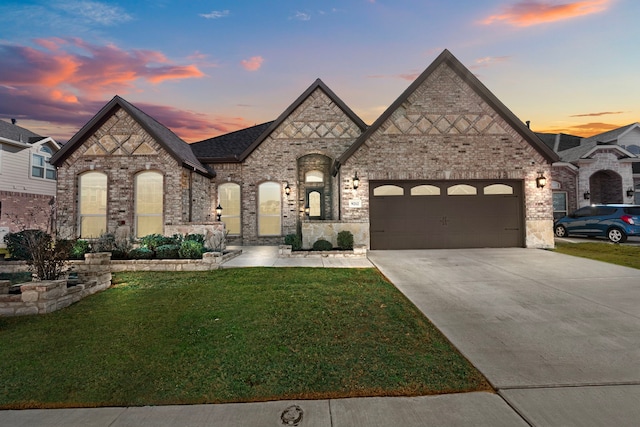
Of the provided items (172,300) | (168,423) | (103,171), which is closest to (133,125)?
(103,171)

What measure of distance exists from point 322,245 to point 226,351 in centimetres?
838

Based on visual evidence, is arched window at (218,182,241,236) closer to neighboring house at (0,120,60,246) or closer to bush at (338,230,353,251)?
bush at (338,230,353,251)

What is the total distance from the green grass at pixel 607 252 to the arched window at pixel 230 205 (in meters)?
14.9

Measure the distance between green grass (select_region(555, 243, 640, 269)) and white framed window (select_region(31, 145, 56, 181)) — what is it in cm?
3050

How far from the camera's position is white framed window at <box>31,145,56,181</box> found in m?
20.3

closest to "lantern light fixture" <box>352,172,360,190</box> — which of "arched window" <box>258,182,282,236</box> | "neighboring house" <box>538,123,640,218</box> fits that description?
"arched window" <box>258,182,282,236</box>

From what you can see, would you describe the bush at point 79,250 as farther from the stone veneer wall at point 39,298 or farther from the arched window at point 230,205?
the arched window at point 230,205

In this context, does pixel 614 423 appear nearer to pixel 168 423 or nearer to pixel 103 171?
pixel 168 423

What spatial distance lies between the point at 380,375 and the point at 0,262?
12453mm

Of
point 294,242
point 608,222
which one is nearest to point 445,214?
point 294,242

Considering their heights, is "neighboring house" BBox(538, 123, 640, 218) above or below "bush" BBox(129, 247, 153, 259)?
above

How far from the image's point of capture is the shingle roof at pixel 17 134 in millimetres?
19102

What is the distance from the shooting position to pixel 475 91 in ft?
42.8

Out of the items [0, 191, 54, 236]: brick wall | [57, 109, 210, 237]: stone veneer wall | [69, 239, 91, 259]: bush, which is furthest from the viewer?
[0, 191, 54, 236]: brick wall
